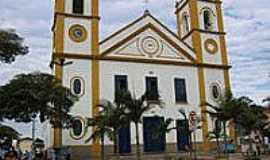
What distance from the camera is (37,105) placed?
21.8 metres

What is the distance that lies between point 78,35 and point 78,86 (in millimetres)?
4335

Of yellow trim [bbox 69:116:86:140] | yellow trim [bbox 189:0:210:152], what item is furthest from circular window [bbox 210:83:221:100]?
yellow trim [bbox 69:116:86:140]

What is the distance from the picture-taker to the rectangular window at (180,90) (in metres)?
32.6

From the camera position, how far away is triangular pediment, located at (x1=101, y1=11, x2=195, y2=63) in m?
31.7

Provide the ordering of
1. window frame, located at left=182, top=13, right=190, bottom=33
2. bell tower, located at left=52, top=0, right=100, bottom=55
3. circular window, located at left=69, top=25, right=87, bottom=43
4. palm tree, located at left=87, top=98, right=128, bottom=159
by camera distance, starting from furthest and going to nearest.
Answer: window frame, located at left=182, top=13, right=190, bottom=33 → circular window, located at left=69, top=25, right=87, bottom=43 → bell tower, located at left=52, top=0, right=100, bottom=55 → palm tree, located at left=87, top=98, right=128, bottom=159

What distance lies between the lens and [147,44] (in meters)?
32.9

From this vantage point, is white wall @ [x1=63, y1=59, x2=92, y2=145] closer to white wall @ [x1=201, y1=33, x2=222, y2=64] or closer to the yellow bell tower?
the yellow bell tower

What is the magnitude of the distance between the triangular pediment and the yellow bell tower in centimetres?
122

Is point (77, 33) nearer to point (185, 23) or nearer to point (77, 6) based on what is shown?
point (77, 6)

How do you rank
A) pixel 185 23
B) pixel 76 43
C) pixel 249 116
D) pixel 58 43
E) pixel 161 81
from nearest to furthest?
pixel 249 116 → pixel 58 43 → pixel 76 43 → pixel 161 81 → pixel 185 23

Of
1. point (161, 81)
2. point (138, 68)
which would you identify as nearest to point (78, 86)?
point (138, 68)

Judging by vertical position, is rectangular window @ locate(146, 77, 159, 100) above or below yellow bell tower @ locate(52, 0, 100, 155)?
below

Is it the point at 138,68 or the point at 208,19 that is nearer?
the point at 138,68

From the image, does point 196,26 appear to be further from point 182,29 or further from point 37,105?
point 37,105
